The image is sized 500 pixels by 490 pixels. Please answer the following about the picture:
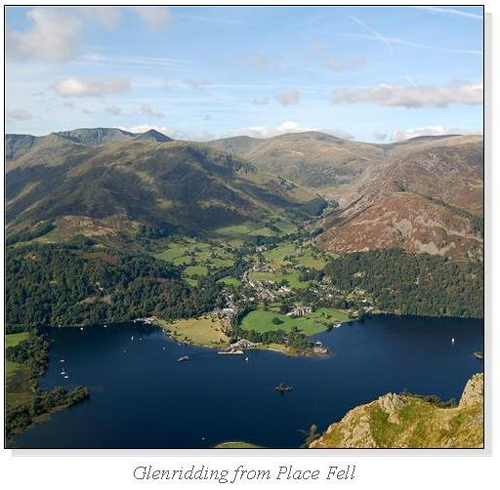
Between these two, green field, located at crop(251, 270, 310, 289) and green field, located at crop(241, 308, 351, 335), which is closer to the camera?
green field, located at crop(241, 308, 351, 335)

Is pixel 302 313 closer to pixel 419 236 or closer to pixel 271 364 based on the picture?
pixel 271 364

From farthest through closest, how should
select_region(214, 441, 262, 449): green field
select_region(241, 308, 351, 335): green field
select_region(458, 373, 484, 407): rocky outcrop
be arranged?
select_region(241, 308, 351, 335): green field
select_region(214, 441, 262, 449): green field
select_region(458, 373, 484, 407): rocky outcrop

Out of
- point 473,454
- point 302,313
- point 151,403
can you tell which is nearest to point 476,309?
point 302,313

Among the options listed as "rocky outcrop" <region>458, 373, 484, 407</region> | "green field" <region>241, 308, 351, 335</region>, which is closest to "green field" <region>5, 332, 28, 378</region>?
"green field" <region>241, 308, 351, 335</region>

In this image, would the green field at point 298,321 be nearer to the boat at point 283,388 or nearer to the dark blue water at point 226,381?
the dark blue water at point 226,381

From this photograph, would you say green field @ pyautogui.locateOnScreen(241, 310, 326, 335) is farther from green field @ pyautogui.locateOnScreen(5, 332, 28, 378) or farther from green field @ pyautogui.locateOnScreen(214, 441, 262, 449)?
green field @ pyautogui.locateOnScreen(214, 441, 262, 449)
